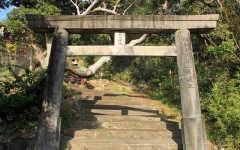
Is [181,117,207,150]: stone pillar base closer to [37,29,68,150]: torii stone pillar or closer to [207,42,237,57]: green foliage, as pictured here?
[37,29,68,150]: torii stone pillar

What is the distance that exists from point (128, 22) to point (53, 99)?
8.71 feet

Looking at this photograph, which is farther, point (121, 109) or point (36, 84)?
point (121, 109)

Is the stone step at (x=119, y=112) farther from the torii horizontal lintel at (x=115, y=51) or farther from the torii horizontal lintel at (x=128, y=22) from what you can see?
the torii horizontal lintel at (x=128, y=22)

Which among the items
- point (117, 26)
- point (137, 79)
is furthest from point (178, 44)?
point (137, 79)

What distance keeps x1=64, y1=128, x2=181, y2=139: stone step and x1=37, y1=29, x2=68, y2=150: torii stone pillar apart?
A: 132cm

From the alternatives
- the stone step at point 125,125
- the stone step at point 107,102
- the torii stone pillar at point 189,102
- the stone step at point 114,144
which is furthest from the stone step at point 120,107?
the torii stone pillar at point 189,102

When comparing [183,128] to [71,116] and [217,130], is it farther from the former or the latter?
[71,116]

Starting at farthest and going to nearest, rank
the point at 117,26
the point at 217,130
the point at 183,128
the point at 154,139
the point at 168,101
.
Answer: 1. the point at 168,101
2. the point at 217,130
3. the point at 154,139
4. the point at 117,26
5. the point at 183,128

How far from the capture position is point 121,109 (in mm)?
7844

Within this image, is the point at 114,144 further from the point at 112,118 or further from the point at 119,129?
the point at 112,118

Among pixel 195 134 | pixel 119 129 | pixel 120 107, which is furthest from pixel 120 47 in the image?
pixel 120 107

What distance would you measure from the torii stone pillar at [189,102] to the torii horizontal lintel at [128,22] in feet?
1.31

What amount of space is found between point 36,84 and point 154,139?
13.5 feet

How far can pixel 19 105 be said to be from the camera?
5.69 m
